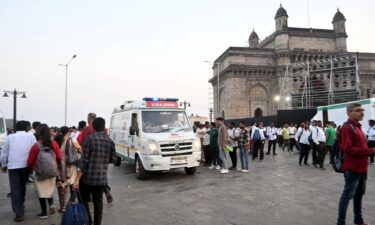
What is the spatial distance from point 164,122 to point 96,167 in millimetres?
5578

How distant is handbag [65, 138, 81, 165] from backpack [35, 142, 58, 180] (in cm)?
69

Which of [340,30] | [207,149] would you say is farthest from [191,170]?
[340,30]

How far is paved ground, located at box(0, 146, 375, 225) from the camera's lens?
5625 millimetres

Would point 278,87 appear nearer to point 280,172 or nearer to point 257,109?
point 257,109

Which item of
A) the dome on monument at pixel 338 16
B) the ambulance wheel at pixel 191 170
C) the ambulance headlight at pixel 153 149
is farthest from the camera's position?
the dome on monument at pixel 338 16

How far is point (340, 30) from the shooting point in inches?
2088

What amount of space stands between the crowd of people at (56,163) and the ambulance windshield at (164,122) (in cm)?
371

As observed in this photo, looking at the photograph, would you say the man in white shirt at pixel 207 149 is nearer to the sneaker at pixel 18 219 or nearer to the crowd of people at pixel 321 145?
the crowd of people at pixel 321 145

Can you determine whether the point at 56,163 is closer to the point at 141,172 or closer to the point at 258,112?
the point at 141,172

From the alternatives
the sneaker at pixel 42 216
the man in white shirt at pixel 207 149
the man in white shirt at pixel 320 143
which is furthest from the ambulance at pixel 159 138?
the man in white shirt at pixel 320 143

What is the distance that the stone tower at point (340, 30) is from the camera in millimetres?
52219

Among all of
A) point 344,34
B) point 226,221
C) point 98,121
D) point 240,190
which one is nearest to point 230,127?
point 240,190

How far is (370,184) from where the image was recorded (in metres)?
8.57

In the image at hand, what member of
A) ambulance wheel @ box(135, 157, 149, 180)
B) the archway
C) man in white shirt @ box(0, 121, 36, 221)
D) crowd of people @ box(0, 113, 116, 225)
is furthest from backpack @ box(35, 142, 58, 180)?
the archway
